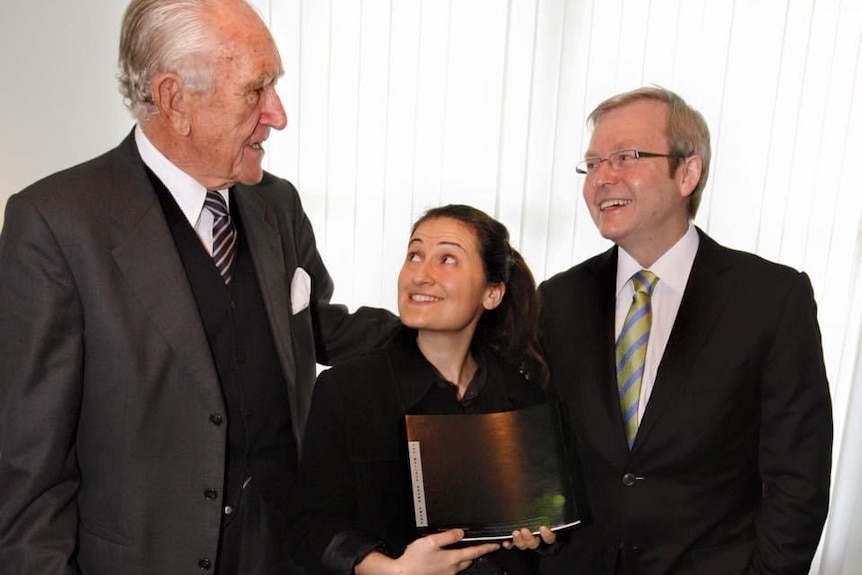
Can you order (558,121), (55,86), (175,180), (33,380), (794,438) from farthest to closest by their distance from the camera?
1. (55,86)
2. (558,121)
3. (794,438)
4. (175,180)
5. (33,380)

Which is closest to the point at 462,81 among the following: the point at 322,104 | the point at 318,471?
the point at 322,104

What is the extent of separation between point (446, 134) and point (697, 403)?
162 centimetres

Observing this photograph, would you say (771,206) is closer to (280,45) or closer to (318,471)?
(280,45)

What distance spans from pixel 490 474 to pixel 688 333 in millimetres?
497

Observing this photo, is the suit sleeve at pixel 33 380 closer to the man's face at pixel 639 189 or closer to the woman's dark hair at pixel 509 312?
the woman's dark hair at pixel 509 312

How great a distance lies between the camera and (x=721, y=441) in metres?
1.66

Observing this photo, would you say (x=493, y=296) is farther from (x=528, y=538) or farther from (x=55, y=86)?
(x=55, y=86)

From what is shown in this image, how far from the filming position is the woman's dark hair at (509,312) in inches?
65.8

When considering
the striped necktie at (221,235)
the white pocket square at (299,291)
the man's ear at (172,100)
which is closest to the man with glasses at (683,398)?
the white pocket square at (299,291)

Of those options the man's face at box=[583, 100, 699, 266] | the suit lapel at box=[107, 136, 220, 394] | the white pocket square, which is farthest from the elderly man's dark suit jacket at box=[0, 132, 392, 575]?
the man's face at box=[583, 100, 699, 266]

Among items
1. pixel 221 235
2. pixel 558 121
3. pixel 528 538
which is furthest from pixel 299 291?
pixel 558 121

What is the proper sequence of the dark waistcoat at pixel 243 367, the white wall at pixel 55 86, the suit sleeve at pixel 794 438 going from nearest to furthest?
the dark waistcoat at pixel 243 367
the suit sleeve at pixel 794 438
the white wall at pixel 55 86

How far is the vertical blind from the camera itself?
283 cm

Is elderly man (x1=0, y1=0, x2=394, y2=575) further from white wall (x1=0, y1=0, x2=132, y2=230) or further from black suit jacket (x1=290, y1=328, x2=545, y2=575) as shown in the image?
white wall (x1=0, y1=0, x2=132, y2=230)
